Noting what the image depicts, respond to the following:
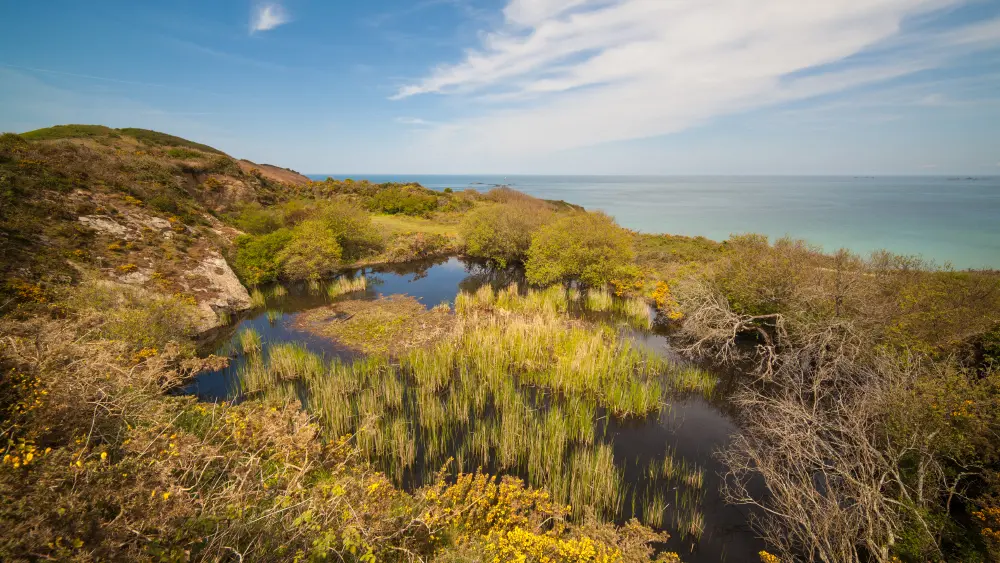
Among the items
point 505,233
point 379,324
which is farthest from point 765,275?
point 505,233

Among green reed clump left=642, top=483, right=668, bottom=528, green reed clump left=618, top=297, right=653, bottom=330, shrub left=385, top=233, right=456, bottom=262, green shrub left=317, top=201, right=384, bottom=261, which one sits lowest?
green reed clump left=642, top=483, right=668, bottom=528

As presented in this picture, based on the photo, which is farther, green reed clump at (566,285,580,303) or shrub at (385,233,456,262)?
shrub at (385,233,456,262)

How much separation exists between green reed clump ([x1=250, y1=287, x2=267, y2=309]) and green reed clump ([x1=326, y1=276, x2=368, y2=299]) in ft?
12.0

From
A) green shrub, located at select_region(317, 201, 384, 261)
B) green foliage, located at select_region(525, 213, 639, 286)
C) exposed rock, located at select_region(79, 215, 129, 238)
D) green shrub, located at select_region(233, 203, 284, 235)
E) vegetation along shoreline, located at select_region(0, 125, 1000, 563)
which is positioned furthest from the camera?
green shrub, located at select_region(317, 201, 384, 261)

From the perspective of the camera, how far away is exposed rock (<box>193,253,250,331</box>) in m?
18.2

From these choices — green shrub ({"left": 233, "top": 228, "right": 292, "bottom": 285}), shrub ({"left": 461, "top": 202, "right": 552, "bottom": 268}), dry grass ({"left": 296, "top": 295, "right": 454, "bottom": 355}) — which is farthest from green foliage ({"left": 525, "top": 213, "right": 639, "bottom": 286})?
green shrub ({"left": 233, "top": 228, "right": 292, "bottom": 285})

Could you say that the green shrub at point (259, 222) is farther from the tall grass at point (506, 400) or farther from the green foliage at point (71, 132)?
the green foliage at point (71, 132)

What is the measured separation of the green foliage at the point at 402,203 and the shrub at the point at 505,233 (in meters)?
22.6

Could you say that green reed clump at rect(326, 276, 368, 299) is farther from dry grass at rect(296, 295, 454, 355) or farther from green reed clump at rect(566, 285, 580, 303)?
green reed clump at rect(566, 285, 580, 303)

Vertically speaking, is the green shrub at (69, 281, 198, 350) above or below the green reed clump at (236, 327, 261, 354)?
above

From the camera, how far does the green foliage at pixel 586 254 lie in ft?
76.0

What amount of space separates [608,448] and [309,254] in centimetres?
2410

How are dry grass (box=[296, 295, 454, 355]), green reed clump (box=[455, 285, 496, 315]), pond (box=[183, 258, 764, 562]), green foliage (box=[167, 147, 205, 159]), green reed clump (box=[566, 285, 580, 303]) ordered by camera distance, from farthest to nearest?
green foliage (box=[167, 147, 205, 159]) → green reed clump (box=[566, 285, 580, 303]) → green reed clump (box=[455, 285, 496, 315]) → dry grass (box=[296, 295, 454, 355]) → pond (box=[183, 258, 764, 562])

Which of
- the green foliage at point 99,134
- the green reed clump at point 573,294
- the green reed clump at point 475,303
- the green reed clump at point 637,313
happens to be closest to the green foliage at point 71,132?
the green foliage at point 99,134
